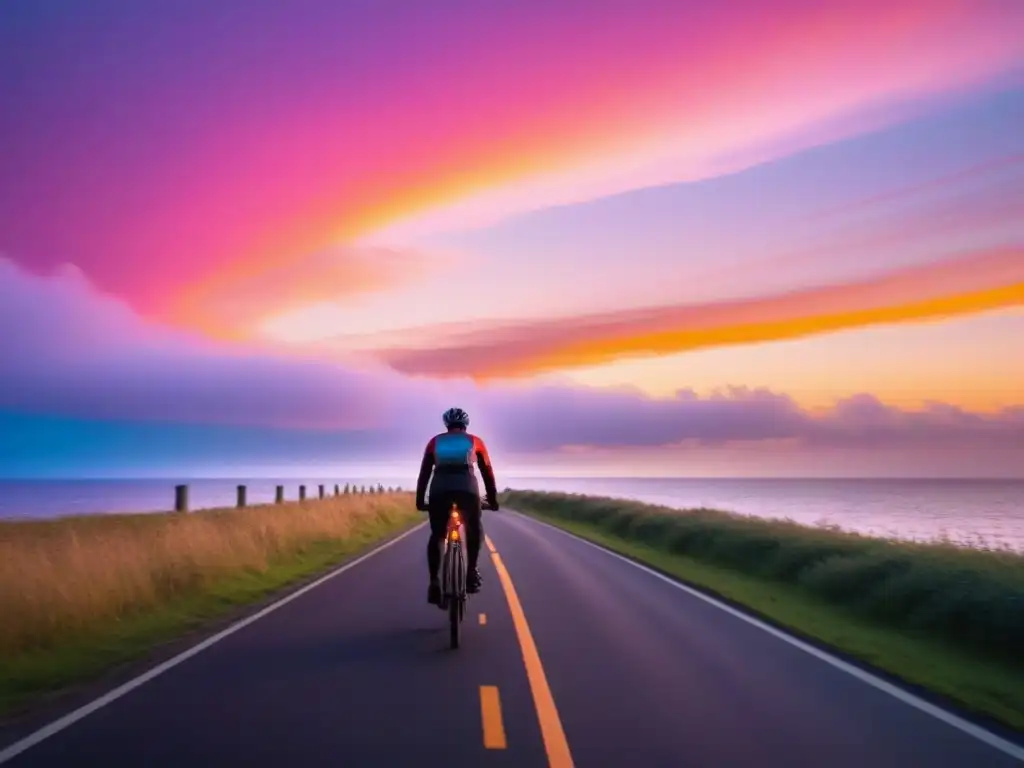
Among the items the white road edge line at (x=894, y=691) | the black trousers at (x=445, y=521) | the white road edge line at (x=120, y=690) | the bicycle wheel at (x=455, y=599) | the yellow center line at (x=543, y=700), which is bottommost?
the white road edge line at (x=894, y=691)

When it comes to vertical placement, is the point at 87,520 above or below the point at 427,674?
above

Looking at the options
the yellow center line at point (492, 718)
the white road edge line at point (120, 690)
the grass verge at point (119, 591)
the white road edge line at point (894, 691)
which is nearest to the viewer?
the white road edge line at point (120, 690)

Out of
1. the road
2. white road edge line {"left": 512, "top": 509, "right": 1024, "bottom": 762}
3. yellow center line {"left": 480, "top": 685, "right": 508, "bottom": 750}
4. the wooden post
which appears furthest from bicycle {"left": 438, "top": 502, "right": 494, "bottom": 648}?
the wooden post

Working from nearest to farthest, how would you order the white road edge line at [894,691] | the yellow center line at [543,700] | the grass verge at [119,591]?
the yellow center line at [543,700]
the white road edge line at [894,691]
the grass verge at [119,591]

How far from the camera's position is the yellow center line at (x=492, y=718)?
681 centimetres

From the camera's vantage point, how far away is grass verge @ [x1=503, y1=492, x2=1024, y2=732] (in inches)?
401

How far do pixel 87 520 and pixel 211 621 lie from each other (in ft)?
76.4

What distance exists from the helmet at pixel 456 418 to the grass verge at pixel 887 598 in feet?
18.0

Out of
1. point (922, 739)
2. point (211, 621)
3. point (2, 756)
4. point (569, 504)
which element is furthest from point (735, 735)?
point (569, 504)

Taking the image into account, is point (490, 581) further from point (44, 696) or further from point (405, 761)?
point (405, 761)

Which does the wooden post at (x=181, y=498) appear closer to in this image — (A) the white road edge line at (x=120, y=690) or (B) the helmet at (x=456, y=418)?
(A) the white road edge line at (x=120, y=690)

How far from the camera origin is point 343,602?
587 inches

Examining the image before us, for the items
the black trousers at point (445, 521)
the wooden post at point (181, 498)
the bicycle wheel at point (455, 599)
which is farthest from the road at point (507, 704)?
the wooden post at point (181, 498)

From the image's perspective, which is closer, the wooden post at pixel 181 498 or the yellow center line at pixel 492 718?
the yellow center line at pixel 492 718
